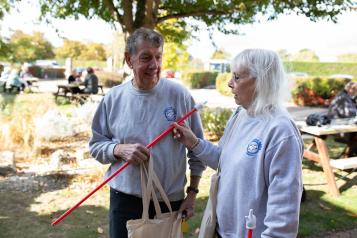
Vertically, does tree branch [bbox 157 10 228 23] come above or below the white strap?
above

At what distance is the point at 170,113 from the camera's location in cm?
209

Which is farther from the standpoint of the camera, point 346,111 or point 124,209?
point 346,111

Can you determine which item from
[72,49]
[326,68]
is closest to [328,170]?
[326,68]

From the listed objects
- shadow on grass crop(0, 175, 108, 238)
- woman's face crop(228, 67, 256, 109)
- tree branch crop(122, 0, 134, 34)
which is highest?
tree branch crop(122, 0, 134, 34)

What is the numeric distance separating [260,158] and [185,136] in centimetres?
54

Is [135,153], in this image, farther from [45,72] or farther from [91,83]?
[45,72]

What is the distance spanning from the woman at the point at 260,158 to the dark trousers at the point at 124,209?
0.44 metres

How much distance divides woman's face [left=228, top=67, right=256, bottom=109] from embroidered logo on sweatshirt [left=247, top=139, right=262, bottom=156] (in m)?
0.19

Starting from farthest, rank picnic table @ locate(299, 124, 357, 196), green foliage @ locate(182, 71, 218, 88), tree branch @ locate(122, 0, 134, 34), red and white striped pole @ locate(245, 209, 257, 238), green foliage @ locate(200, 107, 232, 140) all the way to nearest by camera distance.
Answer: green foliage @ locate(182, 71, 218, 88) → green foliage @ locate(200, 107, 232, 140) → tree branch @ locate(122, 0, 134, 34) → picnic table @ locate(299, 124, 357, 196) → red and white striped pole @ locate(245, 209, 257, 238)

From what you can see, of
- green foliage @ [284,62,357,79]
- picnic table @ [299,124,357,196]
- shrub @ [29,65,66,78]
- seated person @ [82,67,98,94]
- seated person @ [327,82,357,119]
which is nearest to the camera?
picnic table @ [299,124,357,196]

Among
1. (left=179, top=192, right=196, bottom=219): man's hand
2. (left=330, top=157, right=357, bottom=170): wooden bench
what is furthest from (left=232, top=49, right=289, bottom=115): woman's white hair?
(left=330, top=157, right=357, bottom=170): wooden bench

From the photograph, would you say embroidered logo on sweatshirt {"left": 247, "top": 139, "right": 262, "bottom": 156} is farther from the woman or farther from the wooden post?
the wooden post

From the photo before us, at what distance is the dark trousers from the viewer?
6.96 feet

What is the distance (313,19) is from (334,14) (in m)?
0.41
